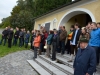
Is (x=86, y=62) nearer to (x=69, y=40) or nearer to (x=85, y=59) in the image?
(x=85, y=59)

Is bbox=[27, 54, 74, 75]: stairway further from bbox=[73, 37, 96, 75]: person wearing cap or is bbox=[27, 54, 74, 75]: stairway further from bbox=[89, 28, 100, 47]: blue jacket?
bbox=[73, 37, 96, 75]: person wearing cap

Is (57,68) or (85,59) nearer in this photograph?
(85,59)

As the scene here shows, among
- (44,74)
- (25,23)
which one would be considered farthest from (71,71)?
(25,23)

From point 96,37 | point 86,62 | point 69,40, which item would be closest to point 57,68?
point 69,40

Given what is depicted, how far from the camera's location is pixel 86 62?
3654mm

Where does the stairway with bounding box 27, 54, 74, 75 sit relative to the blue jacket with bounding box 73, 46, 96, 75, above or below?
below

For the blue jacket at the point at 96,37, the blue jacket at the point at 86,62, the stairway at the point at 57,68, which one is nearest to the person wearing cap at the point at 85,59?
the blue jacket at the point at 86,62

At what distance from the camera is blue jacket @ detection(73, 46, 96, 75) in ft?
11.7

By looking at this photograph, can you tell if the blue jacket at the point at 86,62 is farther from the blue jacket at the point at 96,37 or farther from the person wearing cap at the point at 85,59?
the blue jacket at the point at 96,37

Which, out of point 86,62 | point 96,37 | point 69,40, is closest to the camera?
point 86,62

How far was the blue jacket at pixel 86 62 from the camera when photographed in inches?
140

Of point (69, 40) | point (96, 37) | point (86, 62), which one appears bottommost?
point (86, 62)

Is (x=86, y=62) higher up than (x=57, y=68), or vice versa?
(x=86, y=62)

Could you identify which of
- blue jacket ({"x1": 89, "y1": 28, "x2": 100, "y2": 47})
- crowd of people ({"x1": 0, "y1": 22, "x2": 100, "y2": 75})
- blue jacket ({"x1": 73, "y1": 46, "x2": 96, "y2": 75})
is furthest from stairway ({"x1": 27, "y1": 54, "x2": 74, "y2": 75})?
blue jacket ({"x1": 73, "y1": 46, "x2": 96, "y2": 75})
